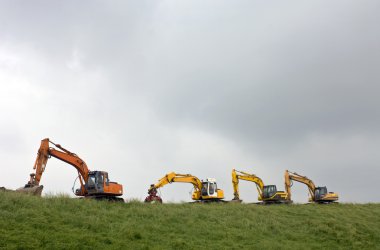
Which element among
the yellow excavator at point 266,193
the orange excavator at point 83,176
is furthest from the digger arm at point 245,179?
the orange excavator at point 83,176

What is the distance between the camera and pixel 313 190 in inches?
2202

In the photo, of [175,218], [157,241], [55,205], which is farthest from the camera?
[175,218]

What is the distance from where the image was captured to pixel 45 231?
58.9 ft

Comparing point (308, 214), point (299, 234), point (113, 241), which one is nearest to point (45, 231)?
point (113, 241)

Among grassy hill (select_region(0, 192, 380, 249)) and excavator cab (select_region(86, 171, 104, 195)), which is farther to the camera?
excavator cab (select_region(86, 171, 104, 195))

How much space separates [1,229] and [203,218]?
47.1 ft

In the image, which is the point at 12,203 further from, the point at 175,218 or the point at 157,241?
the point at 175,218

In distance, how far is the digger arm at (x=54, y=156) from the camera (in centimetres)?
2827

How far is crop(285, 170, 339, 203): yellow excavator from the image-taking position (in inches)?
2094

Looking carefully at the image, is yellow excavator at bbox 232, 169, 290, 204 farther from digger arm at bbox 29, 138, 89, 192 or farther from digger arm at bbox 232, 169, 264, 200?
digger arm at bbox 29, 138, 89, 192

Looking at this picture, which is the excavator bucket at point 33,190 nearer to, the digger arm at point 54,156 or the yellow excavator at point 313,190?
the digger arm at point 54,156

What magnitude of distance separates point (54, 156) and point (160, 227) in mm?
12485

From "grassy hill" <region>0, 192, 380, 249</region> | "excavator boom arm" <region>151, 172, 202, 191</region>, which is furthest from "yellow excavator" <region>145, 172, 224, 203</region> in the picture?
"grassy hill" <region>0, 192, 380, 249</region>

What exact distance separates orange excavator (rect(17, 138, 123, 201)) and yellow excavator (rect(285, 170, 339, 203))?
29.5 metres
